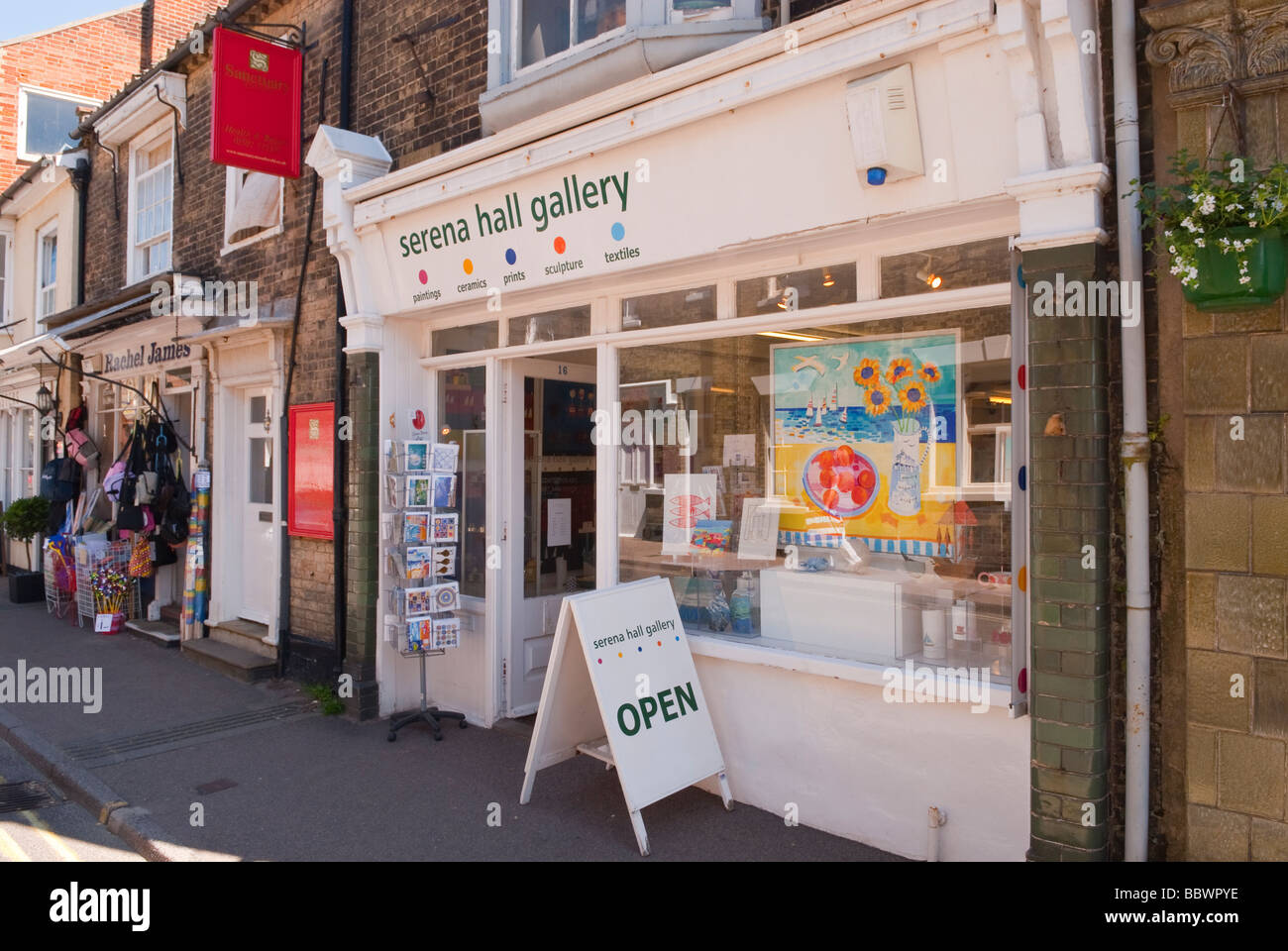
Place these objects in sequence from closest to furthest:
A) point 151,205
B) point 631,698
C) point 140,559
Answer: point 631,698 → point 140,559 → point 151,205

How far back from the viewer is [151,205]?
10.8 meters

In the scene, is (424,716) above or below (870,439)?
below

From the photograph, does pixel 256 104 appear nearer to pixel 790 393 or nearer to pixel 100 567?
pixel 790 393

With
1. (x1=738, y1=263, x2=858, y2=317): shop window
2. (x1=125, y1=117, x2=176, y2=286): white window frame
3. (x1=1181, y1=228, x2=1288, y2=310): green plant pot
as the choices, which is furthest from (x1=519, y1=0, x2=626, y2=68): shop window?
(x1=125, y1=117, x2=176, y2=286): white window frame

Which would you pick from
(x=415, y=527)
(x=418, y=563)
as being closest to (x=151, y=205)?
(x=415, y=527)

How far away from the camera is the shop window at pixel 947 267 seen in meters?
4.07

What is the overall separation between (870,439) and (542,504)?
291 cm

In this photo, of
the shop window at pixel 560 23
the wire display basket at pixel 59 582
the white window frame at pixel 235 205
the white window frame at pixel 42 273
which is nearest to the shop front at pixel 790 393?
the shop window at pixel 560 23

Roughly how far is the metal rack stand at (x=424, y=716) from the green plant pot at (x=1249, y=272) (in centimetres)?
505

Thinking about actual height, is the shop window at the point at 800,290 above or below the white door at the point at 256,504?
above

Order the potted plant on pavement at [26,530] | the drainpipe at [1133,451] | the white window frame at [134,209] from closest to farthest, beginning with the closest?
the drainpipe at [1133,451] < the white window frame at [134,209] < the potted plant on pavement at [26,530]

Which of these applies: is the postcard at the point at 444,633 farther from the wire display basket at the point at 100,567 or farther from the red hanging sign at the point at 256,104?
the wire display basket at the point at 100,567

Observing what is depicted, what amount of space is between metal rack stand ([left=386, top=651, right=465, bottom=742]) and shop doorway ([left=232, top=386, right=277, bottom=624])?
2787 mm

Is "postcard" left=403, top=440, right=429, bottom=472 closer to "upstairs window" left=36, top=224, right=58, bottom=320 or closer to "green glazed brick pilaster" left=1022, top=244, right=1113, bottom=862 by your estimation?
"green glazed brick pilaster" left=1022, top=244, right=1113, bottom=862
